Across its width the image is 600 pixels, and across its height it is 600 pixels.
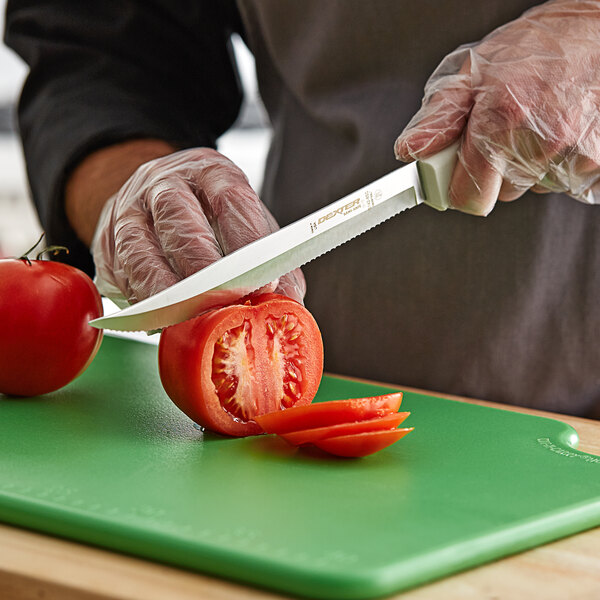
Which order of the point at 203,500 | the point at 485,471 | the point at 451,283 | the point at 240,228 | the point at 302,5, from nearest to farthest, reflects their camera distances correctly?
the point at 203,500 → the point at 485,471 → the point at 240,228 → the point at 451,283 → the point at 302,5

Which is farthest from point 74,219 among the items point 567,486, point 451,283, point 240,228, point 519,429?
point 567,486

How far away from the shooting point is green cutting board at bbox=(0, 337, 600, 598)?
75 centimetres

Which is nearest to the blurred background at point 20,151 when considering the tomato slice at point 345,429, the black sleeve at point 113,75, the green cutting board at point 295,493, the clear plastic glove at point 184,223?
the black sleeve at point 113,75

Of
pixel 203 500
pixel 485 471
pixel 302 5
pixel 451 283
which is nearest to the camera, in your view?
pixel 203 500

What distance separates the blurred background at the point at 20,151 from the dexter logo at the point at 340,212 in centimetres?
299

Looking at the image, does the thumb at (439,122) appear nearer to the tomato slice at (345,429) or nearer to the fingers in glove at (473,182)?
the fingers in glove at (473,182)

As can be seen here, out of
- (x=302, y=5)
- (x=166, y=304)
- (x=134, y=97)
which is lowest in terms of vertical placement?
(x=166, y=304)

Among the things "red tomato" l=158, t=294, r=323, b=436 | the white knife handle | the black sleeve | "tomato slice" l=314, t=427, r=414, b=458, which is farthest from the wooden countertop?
the black sleeve

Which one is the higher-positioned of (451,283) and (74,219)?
(74,219)

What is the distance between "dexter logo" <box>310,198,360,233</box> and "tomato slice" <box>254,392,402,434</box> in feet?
0.86

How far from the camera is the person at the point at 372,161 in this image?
1262mm

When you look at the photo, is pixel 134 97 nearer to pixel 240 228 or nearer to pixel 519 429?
pixel 240 228

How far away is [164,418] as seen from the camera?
4.04 feet

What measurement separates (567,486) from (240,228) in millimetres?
572
